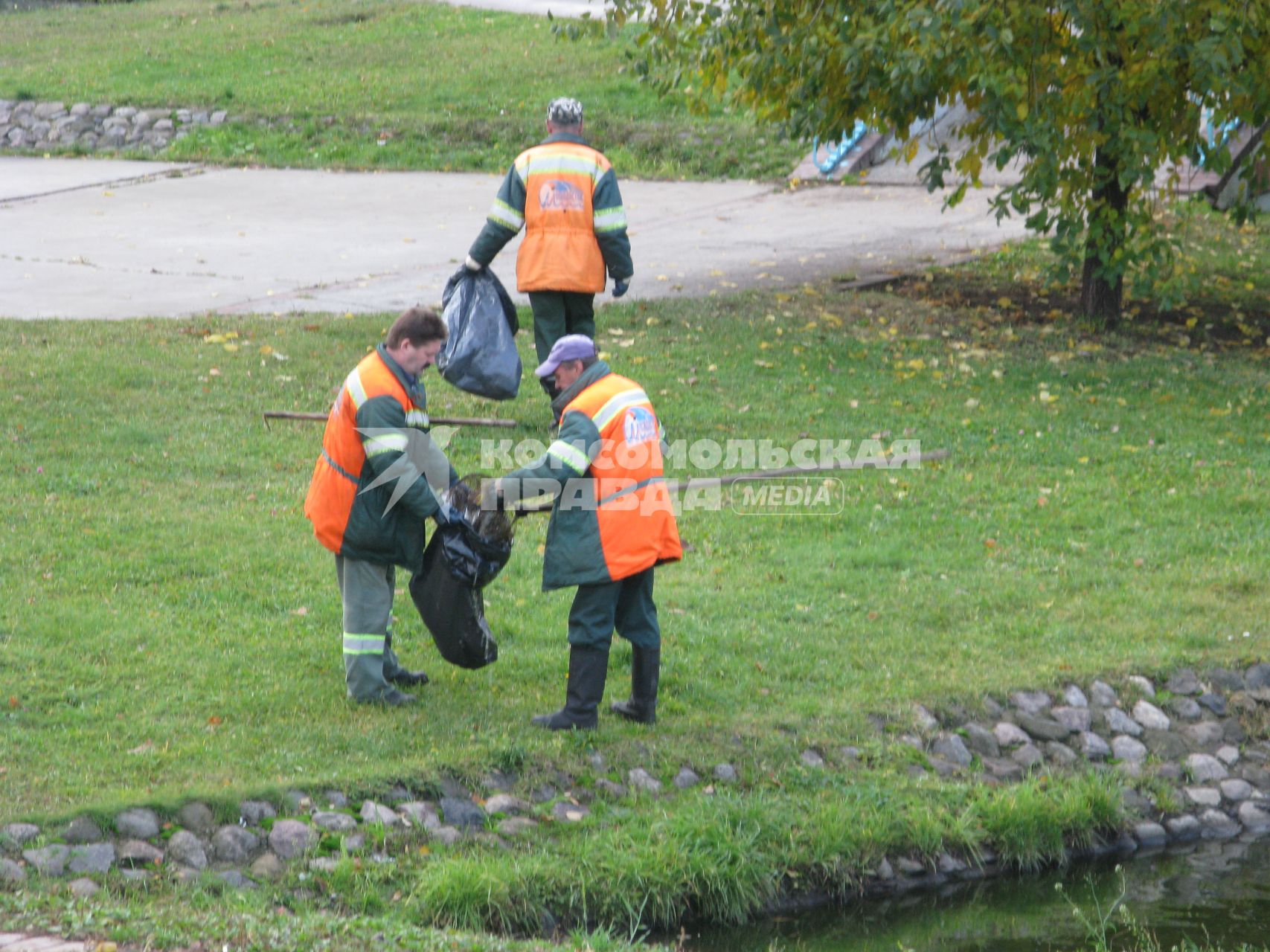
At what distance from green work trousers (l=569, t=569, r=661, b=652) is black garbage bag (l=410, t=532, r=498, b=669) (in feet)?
1.32

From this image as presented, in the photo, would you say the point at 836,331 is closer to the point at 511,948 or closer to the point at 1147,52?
the point at 1147,52

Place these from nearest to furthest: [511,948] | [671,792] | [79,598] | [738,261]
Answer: [511,948] → [671,792] → [79,598] → [738,261]

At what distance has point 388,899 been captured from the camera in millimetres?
5211

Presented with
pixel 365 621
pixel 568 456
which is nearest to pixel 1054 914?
pixel 568 456

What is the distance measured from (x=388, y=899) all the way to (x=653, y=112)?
15981 mm

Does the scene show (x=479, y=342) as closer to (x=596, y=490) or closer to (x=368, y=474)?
(x=368, y=474)

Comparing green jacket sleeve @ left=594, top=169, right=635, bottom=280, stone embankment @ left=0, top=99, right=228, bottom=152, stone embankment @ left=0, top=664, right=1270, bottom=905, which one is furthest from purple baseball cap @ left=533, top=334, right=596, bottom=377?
stone embankment @ left=0, top=99, right=228, bottom=152

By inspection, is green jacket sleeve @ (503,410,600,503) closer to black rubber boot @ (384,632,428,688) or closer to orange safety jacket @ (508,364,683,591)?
orange safety jacket @ (508,364,683,591)

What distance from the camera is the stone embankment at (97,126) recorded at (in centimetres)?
2023

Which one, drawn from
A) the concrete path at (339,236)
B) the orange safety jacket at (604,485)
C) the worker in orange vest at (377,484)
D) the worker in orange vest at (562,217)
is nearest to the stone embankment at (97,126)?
the concrete path at (339,236)

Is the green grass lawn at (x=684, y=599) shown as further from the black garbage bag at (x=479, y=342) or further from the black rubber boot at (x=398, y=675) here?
the black garbage bag at (x=479, y=342)

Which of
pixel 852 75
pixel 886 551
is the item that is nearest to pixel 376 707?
pixel 886 551

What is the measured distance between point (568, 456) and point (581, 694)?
1.08 metres

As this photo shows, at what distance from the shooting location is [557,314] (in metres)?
9.57
